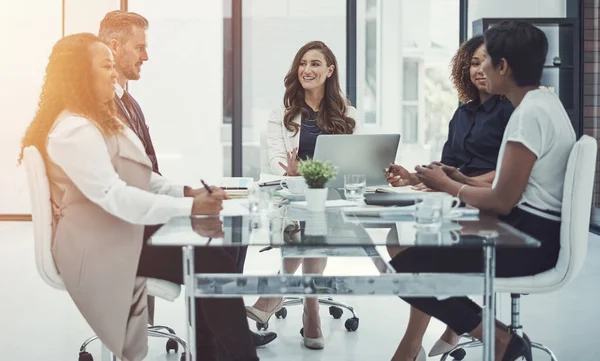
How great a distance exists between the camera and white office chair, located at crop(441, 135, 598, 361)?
2537 millimetres

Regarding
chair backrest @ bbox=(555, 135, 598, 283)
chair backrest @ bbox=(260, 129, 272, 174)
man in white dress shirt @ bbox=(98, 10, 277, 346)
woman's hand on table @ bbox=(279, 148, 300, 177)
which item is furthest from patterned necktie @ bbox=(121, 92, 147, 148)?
chair backrest @ bbox=(555, 135, 598, 283)

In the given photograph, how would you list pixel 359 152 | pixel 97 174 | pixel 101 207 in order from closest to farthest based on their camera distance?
pixel 97 174 → pixel 101 207 → pixel 359 152

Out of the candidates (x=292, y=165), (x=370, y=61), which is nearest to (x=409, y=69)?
(x=370, y=61)

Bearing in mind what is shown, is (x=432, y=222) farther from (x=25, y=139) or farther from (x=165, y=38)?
(x=165, y=38)

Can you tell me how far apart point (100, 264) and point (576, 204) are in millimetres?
1444

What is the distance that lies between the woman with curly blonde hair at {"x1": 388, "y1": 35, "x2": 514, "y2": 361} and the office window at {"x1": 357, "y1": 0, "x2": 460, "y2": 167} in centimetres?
395

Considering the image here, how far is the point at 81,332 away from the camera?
3.91m

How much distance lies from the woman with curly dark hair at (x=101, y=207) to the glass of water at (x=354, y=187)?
1.73 ft

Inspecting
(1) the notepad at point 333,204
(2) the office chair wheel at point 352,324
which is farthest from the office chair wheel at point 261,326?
(1) the notepad at point 333,204

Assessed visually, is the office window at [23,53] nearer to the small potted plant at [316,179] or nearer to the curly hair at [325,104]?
the curly hair at [325,104]

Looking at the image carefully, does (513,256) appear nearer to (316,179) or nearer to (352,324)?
(316,179)

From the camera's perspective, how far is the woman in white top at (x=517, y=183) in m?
2.55

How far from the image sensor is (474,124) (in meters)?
3.52

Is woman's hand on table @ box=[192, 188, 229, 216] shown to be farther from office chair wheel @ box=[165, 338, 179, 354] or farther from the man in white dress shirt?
office chair wheel @ box=[165, 338, 179, 354]
